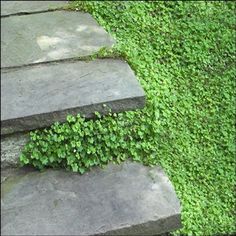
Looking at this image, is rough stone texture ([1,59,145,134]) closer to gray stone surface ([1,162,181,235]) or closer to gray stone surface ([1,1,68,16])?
gray stone surface ([1,162,181,235])

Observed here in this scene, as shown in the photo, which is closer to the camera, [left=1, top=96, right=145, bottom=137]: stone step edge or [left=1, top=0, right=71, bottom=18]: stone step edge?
[left=1, top=96, right=145, bottom=137]: stone step edge

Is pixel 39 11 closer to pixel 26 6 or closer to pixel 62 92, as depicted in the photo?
pixel 26 6

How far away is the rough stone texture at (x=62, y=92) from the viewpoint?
212 centimetres

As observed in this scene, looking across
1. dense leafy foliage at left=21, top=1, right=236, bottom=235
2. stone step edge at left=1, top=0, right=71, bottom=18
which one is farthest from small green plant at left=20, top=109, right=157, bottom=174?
stone step edge at left=1, top=0, right=71, bottom=18

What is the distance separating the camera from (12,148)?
2.17 m

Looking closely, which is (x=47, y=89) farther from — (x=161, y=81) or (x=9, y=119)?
(x=161, y=81)

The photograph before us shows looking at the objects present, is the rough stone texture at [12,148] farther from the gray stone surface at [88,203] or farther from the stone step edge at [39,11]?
the stone step edge at [39,11]

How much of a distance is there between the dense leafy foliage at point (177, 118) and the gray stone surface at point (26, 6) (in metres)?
0.17

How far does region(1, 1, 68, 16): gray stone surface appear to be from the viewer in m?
2.75

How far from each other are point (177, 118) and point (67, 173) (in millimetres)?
973

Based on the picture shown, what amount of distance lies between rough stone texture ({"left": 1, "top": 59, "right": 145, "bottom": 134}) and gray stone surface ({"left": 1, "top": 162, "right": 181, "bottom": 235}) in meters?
0.27

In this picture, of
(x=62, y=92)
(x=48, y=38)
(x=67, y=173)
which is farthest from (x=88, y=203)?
(x=48, y=38)

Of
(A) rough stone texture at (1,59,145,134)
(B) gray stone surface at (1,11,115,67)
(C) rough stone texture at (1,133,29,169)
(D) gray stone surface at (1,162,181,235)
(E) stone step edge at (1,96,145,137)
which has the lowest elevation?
(D) gray stone surface at (1,162,181,235)

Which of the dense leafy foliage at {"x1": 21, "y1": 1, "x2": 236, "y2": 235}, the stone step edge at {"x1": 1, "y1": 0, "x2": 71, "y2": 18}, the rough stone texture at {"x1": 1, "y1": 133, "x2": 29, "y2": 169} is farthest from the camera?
the stone step edge at {"x1": 1, "y1": 0, "x2": 71, "y2": 18}
